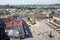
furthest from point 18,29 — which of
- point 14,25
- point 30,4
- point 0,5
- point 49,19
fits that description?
point 49,19

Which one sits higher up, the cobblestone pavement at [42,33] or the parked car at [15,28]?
the parked car at [15,28]

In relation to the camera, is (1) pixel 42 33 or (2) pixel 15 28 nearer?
(2) pixel 15 28

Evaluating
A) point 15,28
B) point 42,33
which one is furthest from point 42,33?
point 15,28

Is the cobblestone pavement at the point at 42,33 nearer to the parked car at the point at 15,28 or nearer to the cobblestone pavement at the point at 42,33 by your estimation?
the cobblestone pavement at the point at 42,33

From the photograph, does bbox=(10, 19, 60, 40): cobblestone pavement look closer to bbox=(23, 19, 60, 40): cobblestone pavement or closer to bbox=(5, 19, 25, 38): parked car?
bbox=(23, 19, 60, 40): cobblestone pavement

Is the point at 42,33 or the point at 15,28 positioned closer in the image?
the point at 15,28

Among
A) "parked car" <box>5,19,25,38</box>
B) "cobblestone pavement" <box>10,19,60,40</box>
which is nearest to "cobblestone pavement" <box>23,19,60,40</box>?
"cobblestone pavement" <box>10,19,60,40</box>

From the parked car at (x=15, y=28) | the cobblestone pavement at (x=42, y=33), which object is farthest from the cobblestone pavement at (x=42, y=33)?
the parked car at (x=15, y=28)

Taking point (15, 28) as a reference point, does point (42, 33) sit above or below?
below

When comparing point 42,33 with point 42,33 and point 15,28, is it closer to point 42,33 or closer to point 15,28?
point 42,33

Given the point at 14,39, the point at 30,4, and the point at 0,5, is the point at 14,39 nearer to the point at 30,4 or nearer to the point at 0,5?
the point at 30,4

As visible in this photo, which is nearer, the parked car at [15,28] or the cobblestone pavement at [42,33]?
the parked car at [15,28]

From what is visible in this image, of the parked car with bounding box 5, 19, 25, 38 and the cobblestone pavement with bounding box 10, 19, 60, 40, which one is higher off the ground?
the parked car with bounding box 5, 19, 25, 38
